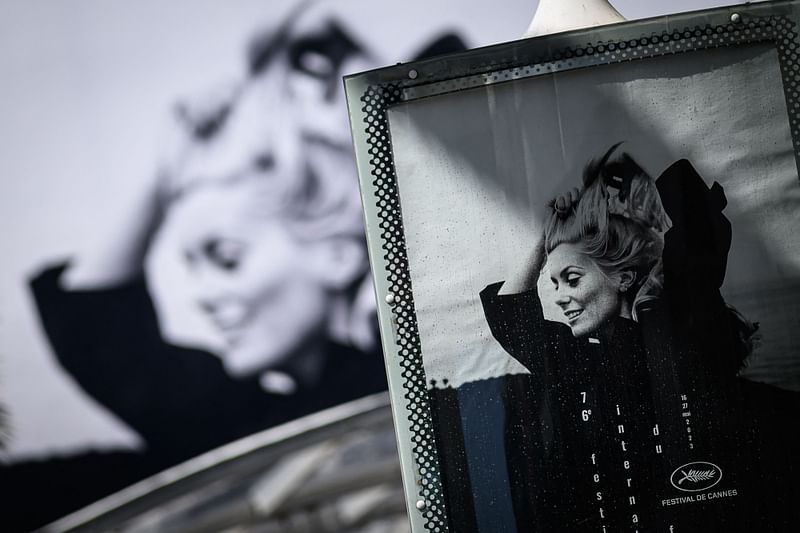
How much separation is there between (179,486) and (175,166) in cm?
113

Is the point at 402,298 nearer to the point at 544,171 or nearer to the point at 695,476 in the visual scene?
the point at 544,171

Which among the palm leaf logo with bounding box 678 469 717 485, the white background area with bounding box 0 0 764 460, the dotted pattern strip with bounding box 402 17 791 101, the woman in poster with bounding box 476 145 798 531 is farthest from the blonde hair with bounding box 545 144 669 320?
the white background area with bounding box 0 0 764 460

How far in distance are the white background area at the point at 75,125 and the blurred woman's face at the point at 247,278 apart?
272 mm

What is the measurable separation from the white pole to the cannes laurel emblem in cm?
78

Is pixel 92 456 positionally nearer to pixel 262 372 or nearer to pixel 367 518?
pixel 262 372

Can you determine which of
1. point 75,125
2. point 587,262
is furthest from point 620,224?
point 75,125

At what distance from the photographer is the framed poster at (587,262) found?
128 cm

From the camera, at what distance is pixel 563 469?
4.18 feet

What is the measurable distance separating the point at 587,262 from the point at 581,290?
0.05 metres

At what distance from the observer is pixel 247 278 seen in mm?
2920

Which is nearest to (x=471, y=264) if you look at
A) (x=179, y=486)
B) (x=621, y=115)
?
(x=621, y=115)

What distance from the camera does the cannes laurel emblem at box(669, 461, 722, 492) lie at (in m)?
1.26

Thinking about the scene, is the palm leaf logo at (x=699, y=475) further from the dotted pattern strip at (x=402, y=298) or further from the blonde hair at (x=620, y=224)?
the dotted pattern strip at (x=402, y=298)

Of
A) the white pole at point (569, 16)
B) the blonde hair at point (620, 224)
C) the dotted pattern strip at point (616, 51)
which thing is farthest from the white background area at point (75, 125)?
the blonde hair at point (620, 224)
